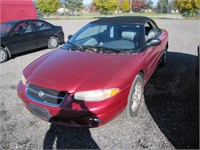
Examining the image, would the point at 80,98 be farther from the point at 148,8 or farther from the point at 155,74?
the point at 148,8

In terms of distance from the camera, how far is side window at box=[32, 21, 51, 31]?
328 inches

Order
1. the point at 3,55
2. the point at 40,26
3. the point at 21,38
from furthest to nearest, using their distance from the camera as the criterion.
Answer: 1. the point at 40,26
2. the point at 21,38
3. the point at 3,55

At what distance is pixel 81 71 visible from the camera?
3115 mm

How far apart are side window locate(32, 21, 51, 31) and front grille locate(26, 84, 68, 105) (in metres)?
5.89

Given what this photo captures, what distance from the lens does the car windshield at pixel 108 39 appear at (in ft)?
12.4

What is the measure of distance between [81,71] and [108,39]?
1258 millimetres

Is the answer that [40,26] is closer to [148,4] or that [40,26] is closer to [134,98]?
[134,98]

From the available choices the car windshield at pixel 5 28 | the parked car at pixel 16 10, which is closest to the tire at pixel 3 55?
the car windshield at pixel 5 28

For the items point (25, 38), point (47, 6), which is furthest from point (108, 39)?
point (47, 6)

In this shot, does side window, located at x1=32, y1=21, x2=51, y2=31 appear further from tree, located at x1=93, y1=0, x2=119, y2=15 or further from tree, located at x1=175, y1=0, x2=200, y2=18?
tree, located at x1=93, y1=0, x2=119, y2=15

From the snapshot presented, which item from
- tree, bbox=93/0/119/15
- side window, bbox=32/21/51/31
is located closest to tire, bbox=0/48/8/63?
side window, bbox=32/21/51/31

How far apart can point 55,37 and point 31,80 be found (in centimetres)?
648

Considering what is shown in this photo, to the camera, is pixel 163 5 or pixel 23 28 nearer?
pixel 23 28

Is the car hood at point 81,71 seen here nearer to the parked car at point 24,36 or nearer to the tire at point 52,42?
the parked car at point 24,36
